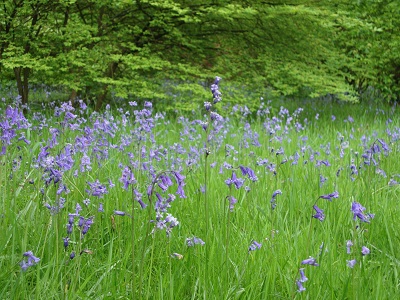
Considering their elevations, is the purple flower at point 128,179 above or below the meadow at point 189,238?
above

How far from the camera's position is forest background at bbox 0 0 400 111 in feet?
21.1

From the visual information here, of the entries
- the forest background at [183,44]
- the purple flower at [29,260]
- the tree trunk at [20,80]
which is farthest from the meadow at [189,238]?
the tree trunk at [20,80]

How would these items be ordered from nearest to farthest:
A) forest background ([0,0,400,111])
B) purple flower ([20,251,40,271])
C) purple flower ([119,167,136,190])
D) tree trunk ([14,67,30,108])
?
purple flower ([20,251,40,271]) < purple flower ([119,167,136,190]) < forest background ([0,0,400,111]) < tree trunk ([14,67,30,108])

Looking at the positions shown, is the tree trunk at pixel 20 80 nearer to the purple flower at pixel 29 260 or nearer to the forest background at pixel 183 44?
the forest background at pixel 183 44

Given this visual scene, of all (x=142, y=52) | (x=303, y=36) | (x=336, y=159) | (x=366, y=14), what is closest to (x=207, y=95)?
(x=142, y=52)

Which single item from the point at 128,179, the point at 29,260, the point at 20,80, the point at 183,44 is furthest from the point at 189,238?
the point at 183,44

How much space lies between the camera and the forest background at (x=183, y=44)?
6.42 meters

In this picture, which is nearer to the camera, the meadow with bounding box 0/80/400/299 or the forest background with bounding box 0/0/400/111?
the meadow with bounding box 0/80/400/299

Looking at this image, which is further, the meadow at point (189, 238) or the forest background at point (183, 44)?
the forest background at point (183, 44)

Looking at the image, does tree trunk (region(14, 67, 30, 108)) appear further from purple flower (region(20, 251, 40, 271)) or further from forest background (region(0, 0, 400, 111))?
purple flower (region(20, 251, 40, 271))

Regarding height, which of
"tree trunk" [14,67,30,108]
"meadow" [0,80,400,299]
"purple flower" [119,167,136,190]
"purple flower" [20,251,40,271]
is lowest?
"tree trunk" [14,67,30,108]

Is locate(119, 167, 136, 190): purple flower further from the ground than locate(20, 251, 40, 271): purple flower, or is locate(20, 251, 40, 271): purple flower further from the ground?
locate(119, 167, 136, 190): purple flower

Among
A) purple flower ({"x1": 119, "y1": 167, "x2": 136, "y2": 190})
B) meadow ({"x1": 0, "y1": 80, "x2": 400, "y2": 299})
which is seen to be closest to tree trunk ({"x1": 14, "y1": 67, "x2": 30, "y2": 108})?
meadow ({"x1": 0, "y1": 80, "x2": 400, "y2": 299})

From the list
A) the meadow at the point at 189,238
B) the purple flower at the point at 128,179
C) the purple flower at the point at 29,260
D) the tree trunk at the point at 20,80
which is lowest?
the tree trunk at the point at 20,80
